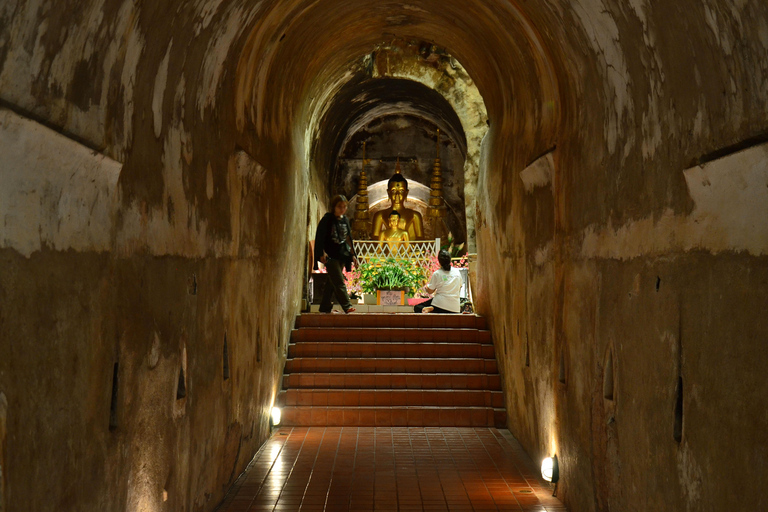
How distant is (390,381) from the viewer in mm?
8289

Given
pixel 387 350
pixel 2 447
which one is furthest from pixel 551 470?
pixel 2 447

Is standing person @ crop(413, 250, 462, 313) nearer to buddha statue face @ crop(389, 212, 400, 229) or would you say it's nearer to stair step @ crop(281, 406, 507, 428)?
stair step @ crop(281, 406, 507, 428)

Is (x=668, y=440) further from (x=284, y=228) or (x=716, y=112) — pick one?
(x=284, y=228)

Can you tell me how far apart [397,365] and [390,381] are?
30 cm

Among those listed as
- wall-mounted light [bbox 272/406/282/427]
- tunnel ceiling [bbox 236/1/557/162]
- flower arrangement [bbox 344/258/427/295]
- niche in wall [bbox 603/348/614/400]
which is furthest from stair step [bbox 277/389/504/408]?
niche in wall [bbox 603/348/614/400]

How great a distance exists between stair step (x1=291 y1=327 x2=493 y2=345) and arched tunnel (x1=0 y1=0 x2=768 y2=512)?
1.88m

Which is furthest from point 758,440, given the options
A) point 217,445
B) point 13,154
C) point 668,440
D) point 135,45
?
point 217,445

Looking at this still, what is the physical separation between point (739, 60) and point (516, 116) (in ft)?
15.4

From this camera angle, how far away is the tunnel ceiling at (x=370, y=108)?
12742mm

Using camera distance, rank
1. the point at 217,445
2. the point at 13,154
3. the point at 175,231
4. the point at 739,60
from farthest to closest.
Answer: the point at 217,445 → the point at 175,231 → the point at 739,60 → the point at 13,154

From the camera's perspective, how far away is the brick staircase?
25.6 ft

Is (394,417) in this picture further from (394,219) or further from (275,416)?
(394,219)

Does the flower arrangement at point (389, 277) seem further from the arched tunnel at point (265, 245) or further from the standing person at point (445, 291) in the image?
the arched tunnel at point (265, 245)

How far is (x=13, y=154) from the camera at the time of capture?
2.26 metres
